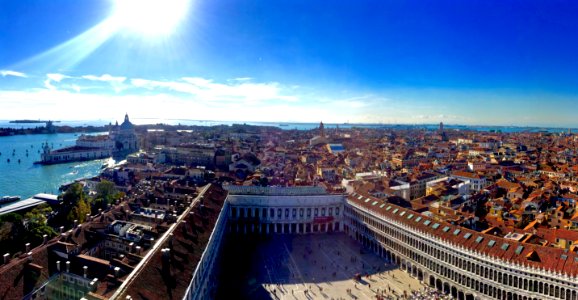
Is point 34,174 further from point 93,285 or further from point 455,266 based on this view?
point 455,266

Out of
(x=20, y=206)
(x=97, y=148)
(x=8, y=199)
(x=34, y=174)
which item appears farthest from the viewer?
(x=97, y=148)

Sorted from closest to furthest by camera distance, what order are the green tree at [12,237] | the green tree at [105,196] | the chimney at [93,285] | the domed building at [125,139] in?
the chimney at [93,285]
the green tree at [12,237]
the green tree at [105,196]
the domed building at [125,139]

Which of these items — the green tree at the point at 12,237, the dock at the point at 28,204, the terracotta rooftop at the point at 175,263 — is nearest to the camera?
the terracotta rooftop at the point at 175,263

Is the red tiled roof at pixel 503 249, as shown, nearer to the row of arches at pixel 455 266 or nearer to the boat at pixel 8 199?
the row of arches at pixel 455 266

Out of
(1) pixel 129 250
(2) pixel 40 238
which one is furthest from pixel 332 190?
(2) pixel 40 238

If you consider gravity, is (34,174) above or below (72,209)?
below

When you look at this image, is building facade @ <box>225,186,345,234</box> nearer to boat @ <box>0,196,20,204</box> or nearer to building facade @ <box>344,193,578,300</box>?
building facade @ <box>344,193,578,300</box>

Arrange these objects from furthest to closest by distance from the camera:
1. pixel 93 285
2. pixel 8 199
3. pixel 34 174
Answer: pixel 34 174
pixel 8 199
pixel 93 285

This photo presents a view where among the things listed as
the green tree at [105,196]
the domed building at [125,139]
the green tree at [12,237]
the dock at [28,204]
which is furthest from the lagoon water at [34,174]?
the green tree at [12,237]

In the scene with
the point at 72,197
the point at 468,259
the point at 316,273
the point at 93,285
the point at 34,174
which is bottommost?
the point at 316,273

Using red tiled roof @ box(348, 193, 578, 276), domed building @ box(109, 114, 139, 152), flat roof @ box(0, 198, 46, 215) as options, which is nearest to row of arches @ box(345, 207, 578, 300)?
red tiled roof @ box(348, 193, 578, 276)

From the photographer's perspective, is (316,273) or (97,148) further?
(97,148)

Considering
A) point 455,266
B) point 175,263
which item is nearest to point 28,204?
point 175,263
